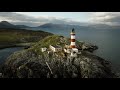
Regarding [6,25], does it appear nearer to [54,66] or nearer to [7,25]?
[7,25]

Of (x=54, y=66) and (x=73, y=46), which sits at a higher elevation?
(x=73, y=46)

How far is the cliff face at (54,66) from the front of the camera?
7.09m

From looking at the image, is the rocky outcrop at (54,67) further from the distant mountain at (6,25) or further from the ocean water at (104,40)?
the distant mountain at (6,25)

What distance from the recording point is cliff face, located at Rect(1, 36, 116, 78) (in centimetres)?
709

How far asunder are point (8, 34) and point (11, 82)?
1.28 metres

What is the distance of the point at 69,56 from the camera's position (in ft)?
23.5

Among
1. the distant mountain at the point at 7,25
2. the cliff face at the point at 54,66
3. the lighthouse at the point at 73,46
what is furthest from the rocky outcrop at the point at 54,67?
the distant mountain at the point at 7,25

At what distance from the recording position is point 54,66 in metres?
7.12

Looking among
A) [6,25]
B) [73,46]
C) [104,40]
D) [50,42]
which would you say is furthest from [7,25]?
[104,40]

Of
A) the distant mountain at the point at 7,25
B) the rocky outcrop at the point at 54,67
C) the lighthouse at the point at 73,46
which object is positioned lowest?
the rocky outcrop at the point at 54,67

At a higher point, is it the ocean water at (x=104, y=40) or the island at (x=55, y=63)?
the ocean water at (x=104, y=40)

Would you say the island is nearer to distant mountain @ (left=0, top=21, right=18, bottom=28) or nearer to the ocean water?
the ocean water
